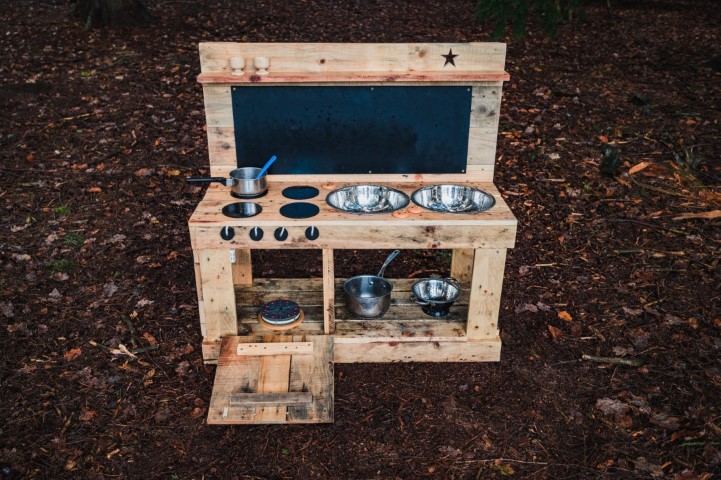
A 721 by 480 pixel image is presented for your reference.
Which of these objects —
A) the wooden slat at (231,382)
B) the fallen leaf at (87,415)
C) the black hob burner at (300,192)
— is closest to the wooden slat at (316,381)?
the wooden slat at (231,382)

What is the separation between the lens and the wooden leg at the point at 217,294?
4.23m

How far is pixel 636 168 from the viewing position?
718 centimetres

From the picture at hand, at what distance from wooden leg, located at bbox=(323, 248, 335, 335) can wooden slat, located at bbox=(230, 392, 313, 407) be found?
→ 630 millimetres

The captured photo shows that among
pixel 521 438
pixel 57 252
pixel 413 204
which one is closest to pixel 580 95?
pixel 413 204

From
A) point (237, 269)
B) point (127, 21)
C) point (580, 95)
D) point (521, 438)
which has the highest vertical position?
point (127, 21)

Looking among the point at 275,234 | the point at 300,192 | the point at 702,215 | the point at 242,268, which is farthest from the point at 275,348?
the point at 702,215

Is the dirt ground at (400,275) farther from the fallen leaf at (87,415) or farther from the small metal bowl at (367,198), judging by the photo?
the small metal bowl at (367,198)

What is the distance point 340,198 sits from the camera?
4594 millimetres

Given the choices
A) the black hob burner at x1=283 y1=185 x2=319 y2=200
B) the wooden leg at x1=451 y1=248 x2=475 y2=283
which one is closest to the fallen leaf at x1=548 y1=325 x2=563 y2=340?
the wooden leg at x1=451 y1=248 x2=475 y2=283

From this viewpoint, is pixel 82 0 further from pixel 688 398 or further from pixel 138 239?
pixel 688 398

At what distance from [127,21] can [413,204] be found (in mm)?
8785

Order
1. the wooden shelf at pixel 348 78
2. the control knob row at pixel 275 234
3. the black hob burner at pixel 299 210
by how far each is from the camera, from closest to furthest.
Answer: the control knob row at pixel 275 234 < the black hob burner at pixel 299 210 < the wooden shelf at pixel 348 78

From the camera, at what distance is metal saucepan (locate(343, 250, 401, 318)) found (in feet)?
15.3

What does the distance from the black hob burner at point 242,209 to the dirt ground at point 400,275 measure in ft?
3.84
